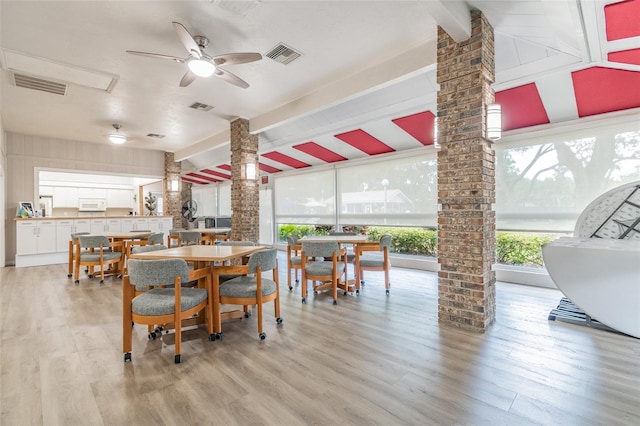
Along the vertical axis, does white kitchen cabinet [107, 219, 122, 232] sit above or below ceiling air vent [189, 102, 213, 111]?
below

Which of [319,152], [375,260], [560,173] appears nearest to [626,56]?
[560,173]

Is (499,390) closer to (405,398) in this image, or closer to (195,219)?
(405,398)

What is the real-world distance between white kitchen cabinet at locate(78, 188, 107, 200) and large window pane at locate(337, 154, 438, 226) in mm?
9727

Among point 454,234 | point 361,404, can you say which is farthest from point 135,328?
point 454,234

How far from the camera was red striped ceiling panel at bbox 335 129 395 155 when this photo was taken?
6320 millimetres

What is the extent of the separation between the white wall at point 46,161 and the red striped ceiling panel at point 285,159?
170 inches

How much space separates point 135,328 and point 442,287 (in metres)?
3.43

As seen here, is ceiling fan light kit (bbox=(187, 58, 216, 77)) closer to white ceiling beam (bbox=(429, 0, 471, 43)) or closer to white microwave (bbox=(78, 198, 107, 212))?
white ceiling beam (bbox=(429, 0, 471, 43))

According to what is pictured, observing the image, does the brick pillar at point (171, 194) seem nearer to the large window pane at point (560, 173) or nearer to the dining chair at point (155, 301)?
the dining chair at point (155, 301)

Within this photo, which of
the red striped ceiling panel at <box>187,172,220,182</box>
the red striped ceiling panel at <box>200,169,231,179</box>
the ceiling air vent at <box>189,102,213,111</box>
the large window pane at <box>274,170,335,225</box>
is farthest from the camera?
the red striped ceiling panel at <box>187,172,220,182</box>

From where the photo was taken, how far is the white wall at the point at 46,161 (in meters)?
7.46

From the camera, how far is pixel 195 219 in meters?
12.4

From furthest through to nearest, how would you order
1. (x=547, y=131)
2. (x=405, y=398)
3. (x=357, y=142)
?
(x=357, y=142)
(x=547, y=131)
(x=405, y=398)

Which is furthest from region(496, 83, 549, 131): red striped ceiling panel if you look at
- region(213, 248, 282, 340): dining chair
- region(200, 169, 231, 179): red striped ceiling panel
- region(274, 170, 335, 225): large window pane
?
region(200, 169, 231, 179): red striped ceiling panel
